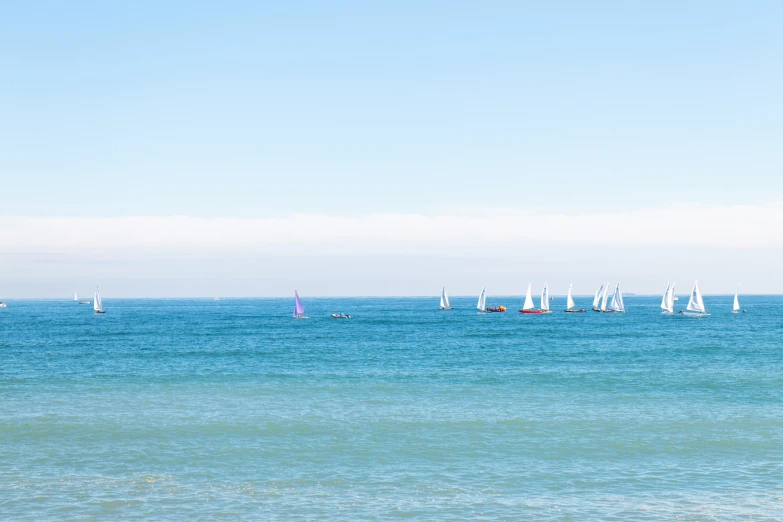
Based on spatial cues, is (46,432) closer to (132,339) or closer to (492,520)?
(492,520)

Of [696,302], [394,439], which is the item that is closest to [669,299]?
[696,302]

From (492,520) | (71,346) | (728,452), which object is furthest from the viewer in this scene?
(71,346)

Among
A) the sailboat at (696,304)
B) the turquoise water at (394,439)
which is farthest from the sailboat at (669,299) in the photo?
the turquoise water at (394,439)

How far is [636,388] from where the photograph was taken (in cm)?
4962

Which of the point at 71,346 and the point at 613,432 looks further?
the point at 71,346

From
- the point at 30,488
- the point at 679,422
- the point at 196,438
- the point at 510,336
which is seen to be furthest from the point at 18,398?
the point at 510,336

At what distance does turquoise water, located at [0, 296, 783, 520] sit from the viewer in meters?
24.2

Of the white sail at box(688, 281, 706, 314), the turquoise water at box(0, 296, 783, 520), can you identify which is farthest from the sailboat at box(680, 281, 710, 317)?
the turquoise water at box(0, 296, 783, 520)

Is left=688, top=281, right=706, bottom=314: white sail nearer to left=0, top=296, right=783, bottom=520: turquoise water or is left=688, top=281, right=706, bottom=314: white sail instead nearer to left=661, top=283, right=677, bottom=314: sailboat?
left=661, top=283, right=677, bottom=314: sailboat

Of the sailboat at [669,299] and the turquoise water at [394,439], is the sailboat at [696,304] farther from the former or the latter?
the turquoise water at [394,439]

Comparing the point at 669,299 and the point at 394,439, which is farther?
the point at 669,299

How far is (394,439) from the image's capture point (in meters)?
33.7

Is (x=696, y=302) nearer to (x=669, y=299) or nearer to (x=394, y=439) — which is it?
(x=669, y=299)

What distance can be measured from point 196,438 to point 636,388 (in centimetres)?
3103
